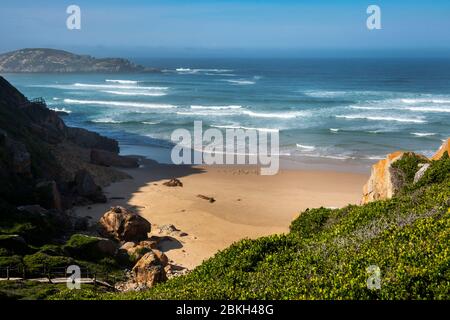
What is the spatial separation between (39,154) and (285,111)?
3212 centimetres

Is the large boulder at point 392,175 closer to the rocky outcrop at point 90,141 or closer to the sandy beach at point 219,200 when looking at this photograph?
the sandy beach at point 219,200

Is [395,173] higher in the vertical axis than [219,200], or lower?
higher

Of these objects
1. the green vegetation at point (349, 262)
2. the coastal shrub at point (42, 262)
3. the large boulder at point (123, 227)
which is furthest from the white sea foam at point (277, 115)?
the green vegetation at point (349, 262)

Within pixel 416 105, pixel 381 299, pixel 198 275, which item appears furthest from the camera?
pixel 416 105

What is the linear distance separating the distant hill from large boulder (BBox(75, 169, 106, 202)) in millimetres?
94328

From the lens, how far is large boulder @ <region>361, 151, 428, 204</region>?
51.8 feet

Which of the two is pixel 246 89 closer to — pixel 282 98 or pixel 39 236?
pixel 282 98

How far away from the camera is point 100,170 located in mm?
29109

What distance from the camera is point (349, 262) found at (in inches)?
356

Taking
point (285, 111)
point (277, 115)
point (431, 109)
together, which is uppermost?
point (431, 109)

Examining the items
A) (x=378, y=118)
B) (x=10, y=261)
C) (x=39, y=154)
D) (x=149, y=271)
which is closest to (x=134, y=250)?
(x=149, y=271)

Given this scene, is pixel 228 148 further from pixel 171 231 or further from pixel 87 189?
pixel 171 231

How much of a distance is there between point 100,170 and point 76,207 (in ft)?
19.5
